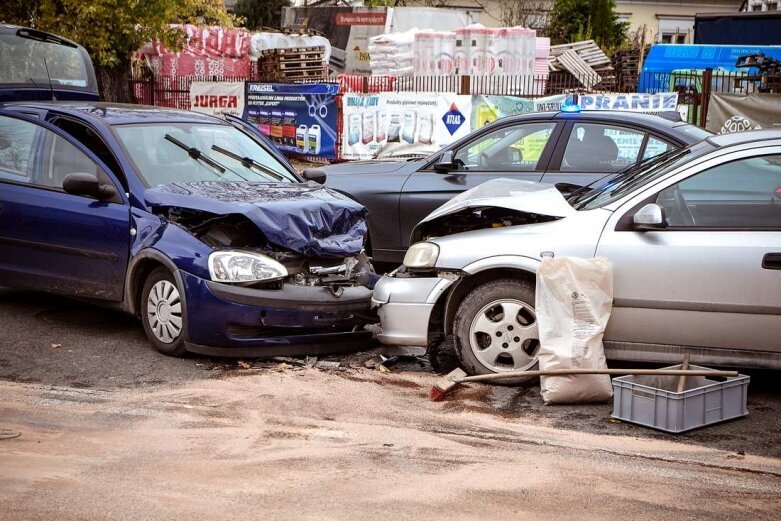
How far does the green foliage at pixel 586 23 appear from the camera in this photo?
37.5 m

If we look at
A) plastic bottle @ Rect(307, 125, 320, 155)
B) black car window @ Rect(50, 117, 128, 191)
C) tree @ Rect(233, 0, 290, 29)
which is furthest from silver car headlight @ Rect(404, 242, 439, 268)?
tree @ Rect(233, 0, 290, 29)

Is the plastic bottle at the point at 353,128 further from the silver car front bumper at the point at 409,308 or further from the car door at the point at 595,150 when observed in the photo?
the silver car front bumper at the point at 409,308

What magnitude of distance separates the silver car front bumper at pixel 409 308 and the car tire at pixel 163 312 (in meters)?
1.45

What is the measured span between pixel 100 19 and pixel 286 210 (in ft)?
55.8

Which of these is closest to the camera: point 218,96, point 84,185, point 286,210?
point 286,210

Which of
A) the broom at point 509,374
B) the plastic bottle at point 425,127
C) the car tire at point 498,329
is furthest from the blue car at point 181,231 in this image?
the plastic bottle at point 425,127

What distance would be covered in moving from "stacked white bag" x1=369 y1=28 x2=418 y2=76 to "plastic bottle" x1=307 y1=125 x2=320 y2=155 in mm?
5963

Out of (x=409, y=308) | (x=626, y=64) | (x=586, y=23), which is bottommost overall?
(x=409, y=308)

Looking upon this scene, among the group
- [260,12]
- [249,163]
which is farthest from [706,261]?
[260,12]

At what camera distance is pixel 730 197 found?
6.50 metres

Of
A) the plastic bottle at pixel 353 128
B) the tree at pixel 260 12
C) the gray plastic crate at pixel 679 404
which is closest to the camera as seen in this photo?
A: the gray plastic crate at pixel 679 404

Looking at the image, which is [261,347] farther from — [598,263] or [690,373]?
[690,373]

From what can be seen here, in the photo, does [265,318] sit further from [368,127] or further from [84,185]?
[368,127]

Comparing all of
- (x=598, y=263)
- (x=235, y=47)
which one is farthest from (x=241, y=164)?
(x=235, y=47)
